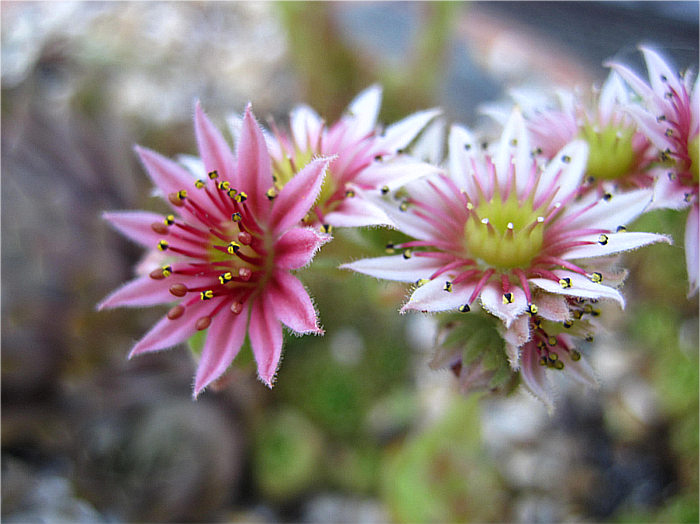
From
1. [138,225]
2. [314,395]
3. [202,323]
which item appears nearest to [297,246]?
[202,323]

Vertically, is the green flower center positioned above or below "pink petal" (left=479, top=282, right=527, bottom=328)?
above

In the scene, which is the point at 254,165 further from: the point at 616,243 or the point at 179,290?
the point at 616,243

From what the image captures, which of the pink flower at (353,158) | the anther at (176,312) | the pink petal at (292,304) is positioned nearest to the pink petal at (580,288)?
the pink flower at (353,158)

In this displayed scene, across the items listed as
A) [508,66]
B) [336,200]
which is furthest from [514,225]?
[508,66]

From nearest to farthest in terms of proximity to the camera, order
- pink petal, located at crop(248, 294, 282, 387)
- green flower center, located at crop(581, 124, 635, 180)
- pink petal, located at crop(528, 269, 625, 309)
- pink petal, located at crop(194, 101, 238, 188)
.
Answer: pink petal, located at crop(528, 269, 625, 309) < pink petal, located at crop(248, 294, 282, 387) < pink petal, located at crop(194, 101, 238, 188) < green flower center, located at crop(581, 124, 635, 180)

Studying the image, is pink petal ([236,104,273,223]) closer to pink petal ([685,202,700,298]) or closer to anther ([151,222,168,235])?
anther ([151,222,168,235])

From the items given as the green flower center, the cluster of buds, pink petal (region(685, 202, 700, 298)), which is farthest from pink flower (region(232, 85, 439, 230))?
pink petal (region(685, 202, 700, 298))
